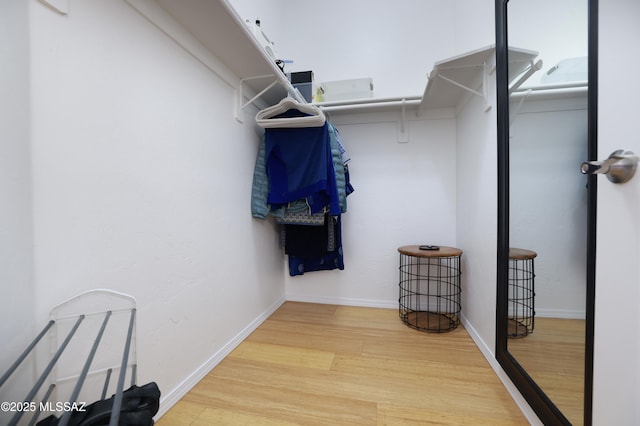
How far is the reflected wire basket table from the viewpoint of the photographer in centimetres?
197

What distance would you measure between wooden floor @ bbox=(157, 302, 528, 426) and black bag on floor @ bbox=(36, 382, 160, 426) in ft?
1.90

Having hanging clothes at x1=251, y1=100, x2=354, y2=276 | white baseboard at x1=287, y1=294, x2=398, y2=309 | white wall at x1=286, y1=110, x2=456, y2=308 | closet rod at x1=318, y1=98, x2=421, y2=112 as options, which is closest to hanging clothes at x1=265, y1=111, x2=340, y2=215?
hanging clothes at x1=251, y1=100, x2=354, y2=276

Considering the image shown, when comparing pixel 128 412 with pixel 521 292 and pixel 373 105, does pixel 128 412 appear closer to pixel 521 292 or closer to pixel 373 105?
pixel 521 292

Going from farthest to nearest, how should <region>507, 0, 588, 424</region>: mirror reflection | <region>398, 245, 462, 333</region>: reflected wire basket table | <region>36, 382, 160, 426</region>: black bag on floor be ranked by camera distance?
<region>398, 245, 462, 333</region>: reflected wire basket table → <region>507, 0, 588, 424</region>: mirror reflection → <region>36, 382, 160, 426</region>: black bag on floor

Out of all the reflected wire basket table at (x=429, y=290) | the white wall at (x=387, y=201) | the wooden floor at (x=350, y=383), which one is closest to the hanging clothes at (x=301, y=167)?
the white wall at (x=387, y=201)

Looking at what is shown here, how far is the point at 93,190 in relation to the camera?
80cm

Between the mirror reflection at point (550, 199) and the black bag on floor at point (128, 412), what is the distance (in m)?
1.28

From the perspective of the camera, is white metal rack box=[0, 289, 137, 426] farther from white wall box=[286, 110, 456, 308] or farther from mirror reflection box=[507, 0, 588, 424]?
white wall box=[286, 110, 456, 308]

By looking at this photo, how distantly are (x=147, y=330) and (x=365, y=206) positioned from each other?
1.82m

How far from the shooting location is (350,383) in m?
1.26

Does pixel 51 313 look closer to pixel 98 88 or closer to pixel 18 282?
pixel 18 282

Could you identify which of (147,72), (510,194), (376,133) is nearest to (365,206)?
(376,133)

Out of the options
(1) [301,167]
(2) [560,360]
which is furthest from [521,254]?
(1) [301,167]

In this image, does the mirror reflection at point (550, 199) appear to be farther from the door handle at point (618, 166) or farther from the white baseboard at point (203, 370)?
the white baseboard at point (203, 370)
